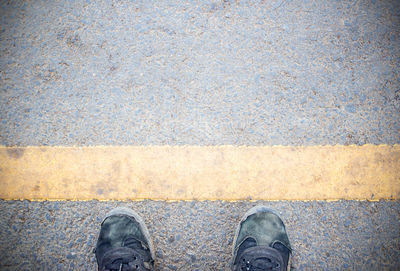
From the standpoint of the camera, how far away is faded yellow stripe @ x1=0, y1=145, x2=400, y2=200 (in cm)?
139

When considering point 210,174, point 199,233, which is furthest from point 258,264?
point 210,174

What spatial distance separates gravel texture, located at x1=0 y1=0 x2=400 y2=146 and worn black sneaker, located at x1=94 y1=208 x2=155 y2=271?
49cm

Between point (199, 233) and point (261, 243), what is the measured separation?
40 cm

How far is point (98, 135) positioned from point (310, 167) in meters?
1.42

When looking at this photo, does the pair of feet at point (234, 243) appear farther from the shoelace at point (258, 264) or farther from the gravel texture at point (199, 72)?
the gravel texture at point (199, 72)

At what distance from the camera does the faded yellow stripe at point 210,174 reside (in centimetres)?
139

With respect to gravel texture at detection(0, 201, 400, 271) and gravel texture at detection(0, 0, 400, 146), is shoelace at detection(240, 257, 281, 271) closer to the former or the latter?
gravel texture at detection(0, 201, 400, 271)

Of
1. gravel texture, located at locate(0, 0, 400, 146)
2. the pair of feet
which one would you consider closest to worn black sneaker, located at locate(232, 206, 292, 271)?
the pair of feet

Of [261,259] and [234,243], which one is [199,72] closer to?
[234,243]

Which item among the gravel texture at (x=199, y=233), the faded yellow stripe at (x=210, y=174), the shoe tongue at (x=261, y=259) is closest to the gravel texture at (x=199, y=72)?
the faded yellow stripe at (x=210, y=174)

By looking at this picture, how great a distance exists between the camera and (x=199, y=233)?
1.37 meters

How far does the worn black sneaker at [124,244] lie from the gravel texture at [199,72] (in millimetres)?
489

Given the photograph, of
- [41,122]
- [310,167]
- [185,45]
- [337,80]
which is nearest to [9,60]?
[41,122]

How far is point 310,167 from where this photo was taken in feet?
4.60
